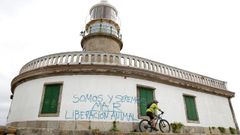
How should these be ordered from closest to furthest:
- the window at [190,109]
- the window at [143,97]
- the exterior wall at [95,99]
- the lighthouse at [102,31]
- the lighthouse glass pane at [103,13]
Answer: the exterior wall at [95,99] → the window at [143,97] → the window at [190,109] → the lighthouse at [102,31] → the lighthouse glass pane at [103,13]

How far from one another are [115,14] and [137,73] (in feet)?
28.3

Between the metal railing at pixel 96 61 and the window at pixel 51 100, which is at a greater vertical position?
the metal railing at pixel 96 61

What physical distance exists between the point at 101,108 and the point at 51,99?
9.36ft

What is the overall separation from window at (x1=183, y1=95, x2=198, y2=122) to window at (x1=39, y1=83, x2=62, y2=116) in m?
8.18

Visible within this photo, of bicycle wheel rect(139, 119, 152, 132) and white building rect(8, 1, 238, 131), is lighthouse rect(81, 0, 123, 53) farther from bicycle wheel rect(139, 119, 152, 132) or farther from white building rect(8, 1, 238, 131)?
bicycle wheel rect(139, 119, 152, 132)

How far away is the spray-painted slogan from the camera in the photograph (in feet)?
29.6

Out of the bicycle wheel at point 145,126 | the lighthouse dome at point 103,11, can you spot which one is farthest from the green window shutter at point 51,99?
the lighthouse dome at point 103,11

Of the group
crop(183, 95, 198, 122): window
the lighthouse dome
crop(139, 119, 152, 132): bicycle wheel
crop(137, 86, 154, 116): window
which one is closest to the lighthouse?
the lighthouse dome

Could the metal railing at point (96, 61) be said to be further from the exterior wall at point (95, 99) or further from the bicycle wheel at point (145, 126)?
the bicycle wheel at point (145, 126)

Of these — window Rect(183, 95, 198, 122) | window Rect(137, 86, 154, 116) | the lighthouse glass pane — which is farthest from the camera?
the lighthouse glass pane

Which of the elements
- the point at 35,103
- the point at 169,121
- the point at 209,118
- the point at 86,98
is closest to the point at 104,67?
the point at 86,98

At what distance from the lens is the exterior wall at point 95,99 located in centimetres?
914

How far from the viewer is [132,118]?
377 inches

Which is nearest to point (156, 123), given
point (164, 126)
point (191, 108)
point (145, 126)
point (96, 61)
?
point (145, 126)
